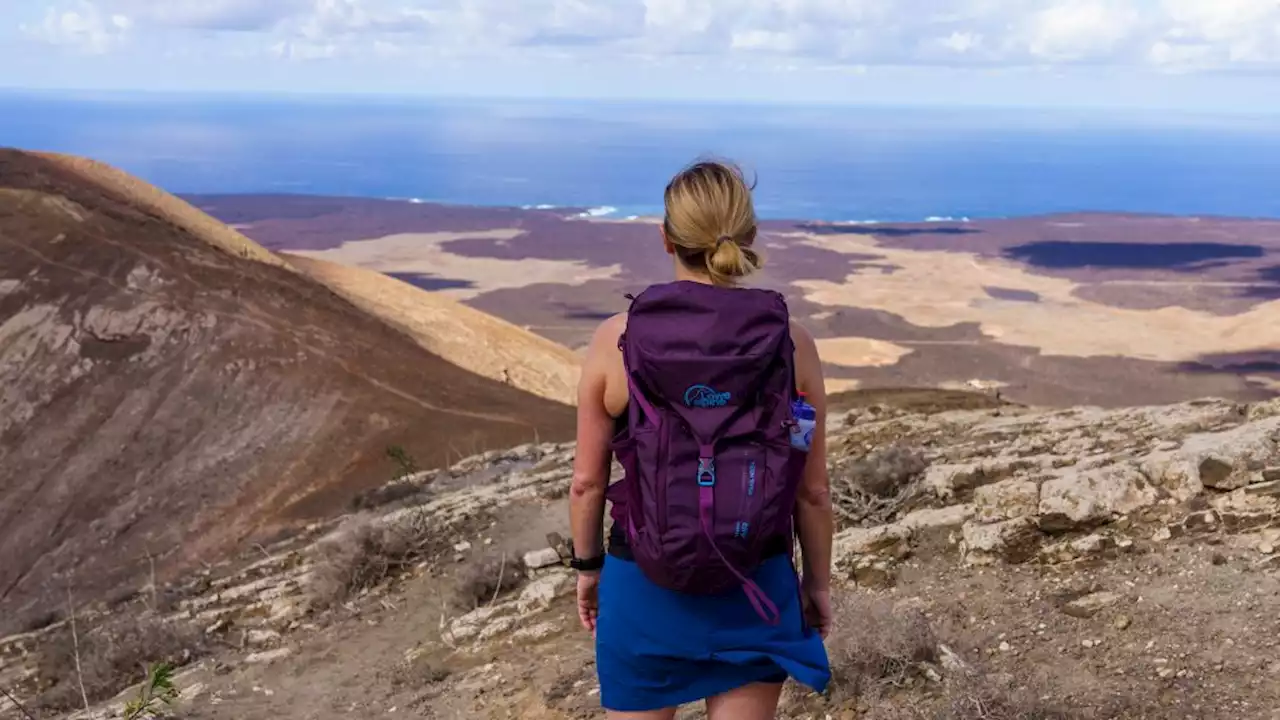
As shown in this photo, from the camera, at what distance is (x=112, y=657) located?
20.9 ft

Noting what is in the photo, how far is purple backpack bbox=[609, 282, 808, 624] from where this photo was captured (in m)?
2.13

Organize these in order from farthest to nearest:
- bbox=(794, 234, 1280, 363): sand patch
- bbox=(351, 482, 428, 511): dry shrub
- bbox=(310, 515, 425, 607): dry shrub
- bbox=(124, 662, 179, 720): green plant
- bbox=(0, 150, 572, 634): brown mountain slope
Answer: bbox=(794, 234, 1280, 363): sand patch < bbox=(0, 150, 572, 634): brown mountain slope < bbox=(351, 482, 428, 511): dry shrub < bbox=(310, 515, 425, 607): dry shrub < bbox=(124, 662, 179, 720): green plant

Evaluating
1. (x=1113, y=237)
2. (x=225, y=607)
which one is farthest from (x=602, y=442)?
(x=1113, y=237)

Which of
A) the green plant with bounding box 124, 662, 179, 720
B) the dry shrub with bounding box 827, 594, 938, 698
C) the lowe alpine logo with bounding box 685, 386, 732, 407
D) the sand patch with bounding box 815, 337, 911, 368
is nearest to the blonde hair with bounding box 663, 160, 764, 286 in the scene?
the lowe alpine logo with bounding box 685, 386, 732, 407

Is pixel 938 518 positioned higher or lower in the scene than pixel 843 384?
higher

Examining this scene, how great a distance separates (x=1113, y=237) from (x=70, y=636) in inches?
2542

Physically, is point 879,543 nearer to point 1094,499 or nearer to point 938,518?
point 938,518

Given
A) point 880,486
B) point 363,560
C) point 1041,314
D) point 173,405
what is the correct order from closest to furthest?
point 880,486 < point 363,560 < point 173,405 < point 1041,314

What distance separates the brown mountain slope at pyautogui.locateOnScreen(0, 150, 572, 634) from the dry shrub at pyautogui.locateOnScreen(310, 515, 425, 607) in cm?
403

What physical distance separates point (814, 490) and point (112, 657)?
5617mm

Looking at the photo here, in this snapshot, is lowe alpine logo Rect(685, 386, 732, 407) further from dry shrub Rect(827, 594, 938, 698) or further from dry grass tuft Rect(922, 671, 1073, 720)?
dry shrub Rect(827, 594, 938, 698)

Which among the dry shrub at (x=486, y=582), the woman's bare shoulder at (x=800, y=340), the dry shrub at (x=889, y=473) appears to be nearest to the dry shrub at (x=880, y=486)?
the dry shrub at (x=889, y=473)

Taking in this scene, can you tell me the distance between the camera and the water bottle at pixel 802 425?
86.1 inches

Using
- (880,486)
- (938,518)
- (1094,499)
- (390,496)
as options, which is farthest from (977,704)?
(390,496)
